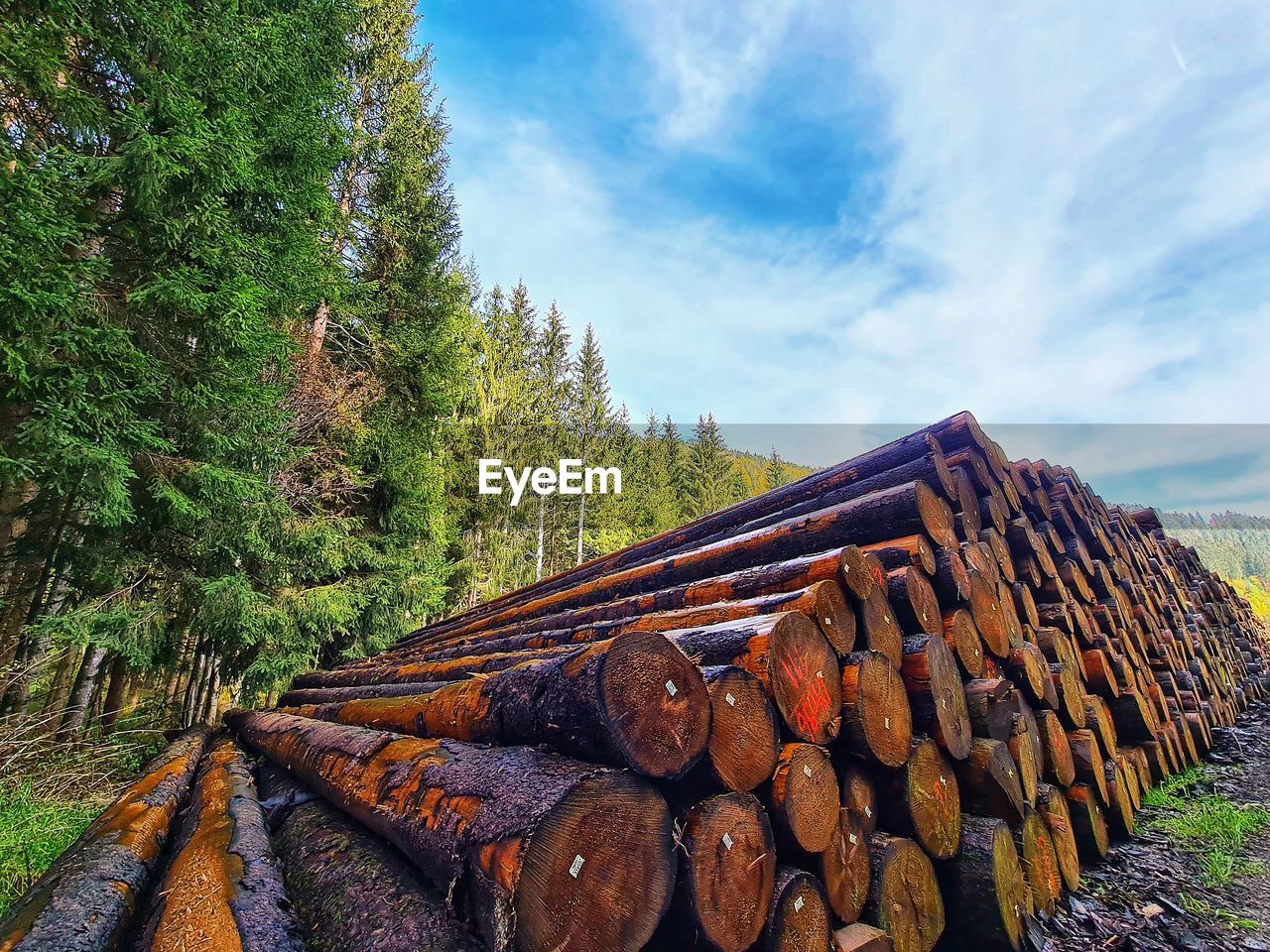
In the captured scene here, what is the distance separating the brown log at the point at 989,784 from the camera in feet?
8.30

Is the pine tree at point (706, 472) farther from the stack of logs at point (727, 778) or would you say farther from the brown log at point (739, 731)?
the brown log at point (739, 731)

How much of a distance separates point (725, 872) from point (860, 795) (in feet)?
2.95

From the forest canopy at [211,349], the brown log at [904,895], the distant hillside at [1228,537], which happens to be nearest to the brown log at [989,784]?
the brown log at [904,895]

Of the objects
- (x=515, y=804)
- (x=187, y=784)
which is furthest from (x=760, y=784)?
(x=187, y=784)

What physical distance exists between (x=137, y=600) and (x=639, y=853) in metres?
7.25

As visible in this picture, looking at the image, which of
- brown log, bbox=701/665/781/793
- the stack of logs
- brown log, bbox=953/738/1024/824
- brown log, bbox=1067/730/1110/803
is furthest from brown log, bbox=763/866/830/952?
brown log, bbox=1067/730/1110/803

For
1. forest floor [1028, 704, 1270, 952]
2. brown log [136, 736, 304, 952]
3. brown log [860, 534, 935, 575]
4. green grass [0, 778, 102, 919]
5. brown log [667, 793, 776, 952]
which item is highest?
brown log [860, 534, 935, 575]

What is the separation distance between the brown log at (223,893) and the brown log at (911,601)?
2665 mm

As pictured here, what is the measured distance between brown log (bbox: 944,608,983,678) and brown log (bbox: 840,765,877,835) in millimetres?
1003

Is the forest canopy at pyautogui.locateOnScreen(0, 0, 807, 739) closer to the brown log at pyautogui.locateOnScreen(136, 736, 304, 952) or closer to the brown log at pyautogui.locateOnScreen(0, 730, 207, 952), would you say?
the brown log at pyautogui.locateOnScreen(0, 730, 207, 952)

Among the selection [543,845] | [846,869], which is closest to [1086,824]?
[846,869]

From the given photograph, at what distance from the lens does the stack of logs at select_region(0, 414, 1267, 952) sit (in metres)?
1.33

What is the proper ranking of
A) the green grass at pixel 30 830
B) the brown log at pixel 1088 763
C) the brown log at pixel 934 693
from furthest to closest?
the brown log at pixel 1088 763, the green grass at pixel 30 830, the brown log at pixel 934 693

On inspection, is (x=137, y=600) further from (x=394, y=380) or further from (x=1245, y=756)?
(x=1245, y=756)
